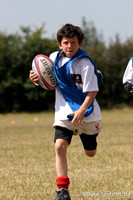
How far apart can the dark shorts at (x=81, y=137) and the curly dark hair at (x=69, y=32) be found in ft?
3.11

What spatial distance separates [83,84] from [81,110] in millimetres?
265

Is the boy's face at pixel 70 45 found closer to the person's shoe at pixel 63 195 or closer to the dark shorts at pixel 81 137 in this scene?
the dark shorts at pixel 81 137

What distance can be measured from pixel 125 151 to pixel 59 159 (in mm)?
3945

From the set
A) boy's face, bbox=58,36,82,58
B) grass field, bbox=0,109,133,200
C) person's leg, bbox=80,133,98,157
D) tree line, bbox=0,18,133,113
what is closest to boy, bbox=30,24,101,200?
boy's face, bbox=58,36,82,58

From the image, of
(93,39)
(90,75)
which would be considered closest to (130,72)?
(90,75)

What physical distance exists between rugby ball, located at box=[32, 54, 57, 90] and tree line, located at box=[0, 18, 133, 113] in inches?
894

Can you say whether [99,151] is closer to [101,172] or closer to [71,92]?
[101,172]

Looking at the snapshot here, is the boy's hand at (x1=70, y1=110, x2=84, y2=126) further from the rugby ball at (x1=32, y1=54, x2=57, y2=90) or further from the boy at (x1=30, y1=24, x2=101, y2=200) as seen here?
the rugby ball at (x1=32, y1=54, x2=57, y2=90)

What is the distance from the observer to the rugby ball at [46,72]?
174 inches

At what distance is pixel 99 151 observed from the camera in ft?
26.7

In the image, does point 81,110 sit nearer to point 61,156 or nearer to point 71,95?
point 71,95

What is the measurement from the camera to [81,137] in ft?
14.9

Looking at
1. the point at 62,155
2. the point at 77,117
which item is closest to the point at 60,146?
the point at 62,155

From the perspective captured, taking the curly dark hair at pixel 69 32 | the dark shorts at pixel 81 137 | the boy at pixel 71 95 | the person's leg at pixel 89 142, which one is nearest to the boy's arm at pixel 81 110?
the boy at pixel 71 95
